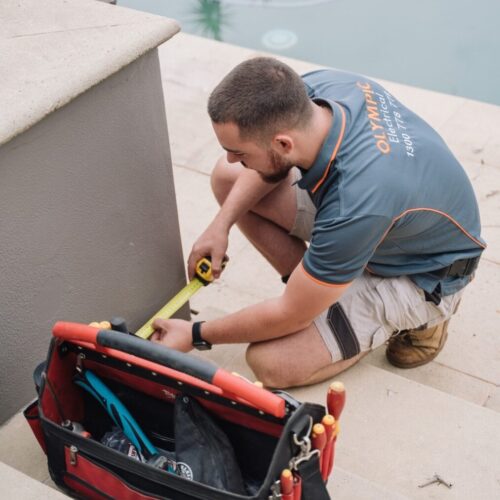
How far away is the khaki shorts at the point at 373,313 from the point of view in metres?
2.36

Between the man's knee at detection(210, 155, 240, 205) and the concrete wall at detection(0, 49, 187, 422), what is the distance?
34 centimetres

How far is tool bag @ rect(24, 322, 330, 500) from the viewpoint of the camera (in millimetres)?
1471

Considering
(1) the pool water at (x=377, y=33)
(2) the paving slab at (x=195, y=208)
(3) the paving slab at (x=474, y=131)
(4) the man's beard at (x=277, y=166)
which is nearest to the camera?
(4) the man's beard at (x=277, y=166)

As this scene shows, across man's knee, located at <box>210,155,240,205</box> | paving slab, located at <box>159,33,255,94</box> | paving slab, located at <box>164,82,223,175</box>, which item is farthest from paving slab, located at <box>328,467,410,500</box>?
paving slab, located at <box>159,33,255,94</box>

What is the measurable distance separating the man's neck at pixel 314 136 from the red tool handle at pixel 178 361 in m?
0.73

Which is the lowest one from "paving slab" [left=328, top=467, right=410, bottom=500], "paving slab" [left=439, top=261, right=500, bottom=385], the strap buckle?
"paving slab" [left=439, top=261, right=500, bottom=385]

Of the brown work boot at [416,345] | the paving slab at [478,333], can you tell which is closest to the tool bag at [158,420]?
the brown work boot at [416,345]

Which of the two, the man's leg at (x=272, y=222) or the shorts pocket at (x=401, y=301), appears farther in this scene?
the man's leg at (x=272, y=222)

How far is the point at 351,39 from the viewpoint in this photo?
6473 mm

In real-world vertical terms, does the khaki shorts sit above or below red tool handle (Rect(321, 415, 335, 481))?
below

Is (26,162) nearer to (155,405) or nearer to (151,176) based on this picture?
(151,176)

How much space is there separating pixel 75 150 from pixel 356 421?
3.76ft

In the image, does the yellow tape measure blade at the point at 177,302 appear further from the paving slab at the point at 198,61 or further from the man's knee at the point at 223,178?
the paving slab at the point at 198,61

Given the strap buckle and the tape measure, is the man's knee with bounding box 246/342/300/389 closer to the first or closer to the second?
the tape measure
